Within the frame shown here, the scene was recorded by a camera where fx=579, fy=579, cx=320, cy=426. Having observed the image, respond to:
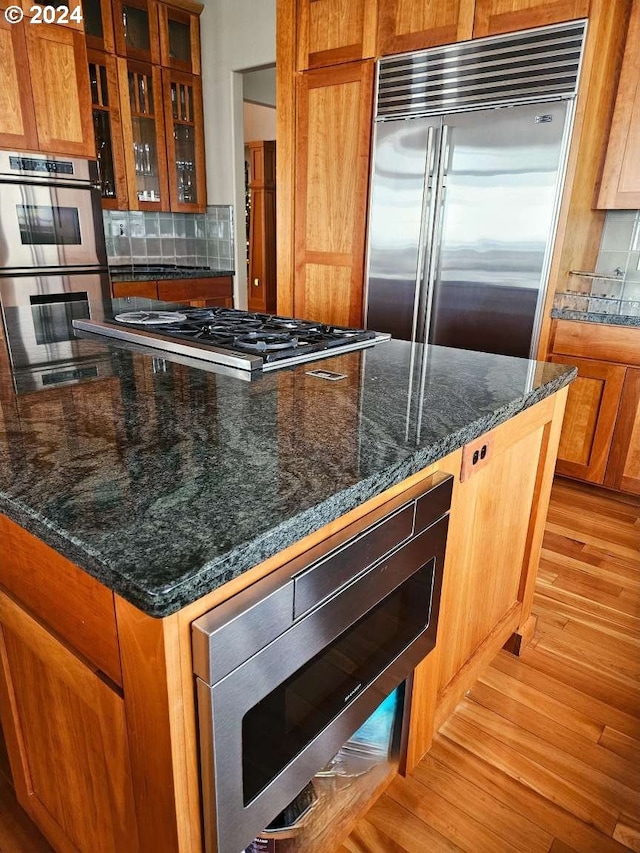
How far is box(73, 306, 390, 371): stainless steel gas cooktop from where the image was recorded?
1417 millimetres

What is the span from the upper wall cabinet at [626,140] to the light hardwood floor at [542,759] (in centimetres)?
171

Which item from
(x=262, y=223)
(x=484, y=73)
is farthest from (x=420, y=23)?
(x=262, y=223)

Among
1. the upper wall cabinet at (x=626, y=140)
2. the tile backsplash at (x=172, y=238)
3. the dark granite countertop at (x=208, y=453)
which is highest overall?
the upper wall cabinet at (x=626, y=140)

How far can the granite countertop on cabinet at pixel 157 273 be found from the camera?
4039mm

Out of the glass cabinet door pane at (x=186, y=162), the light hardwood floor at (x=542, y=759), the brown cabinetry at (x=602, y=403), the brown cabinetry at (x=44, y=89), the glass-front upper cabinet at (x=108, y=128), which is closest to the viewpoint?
the light hardwood floor at (x=542, y=759)

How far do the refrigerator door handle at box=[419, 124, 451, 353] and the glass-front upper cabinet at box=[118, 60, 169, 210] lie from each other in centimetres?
251

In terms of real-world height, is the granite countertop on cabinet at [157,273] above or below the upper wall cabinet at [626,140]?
below

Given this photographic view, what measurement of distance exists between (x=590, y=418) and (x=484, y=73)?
5.35 ft

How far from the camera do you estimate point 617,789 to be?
137cm

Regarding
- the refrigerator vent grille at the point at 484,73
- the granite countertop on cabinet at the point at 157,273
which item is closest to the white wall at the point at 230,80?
the granite countertop on cabinet at the point at 157,273

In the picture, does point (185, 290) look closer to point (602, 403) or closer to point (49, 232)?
point (49, 232)

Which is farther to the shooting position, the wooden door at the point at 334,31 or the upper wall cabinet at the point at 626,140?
the wooden door at the point at 334,31

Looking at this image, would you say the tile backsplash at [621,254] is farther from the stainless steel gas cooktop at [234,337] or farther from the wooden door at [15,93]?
the wooden door at [15,93]

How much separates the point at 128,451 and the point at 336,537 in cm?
34
